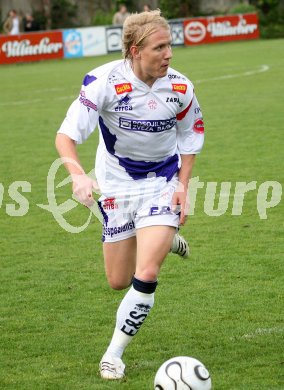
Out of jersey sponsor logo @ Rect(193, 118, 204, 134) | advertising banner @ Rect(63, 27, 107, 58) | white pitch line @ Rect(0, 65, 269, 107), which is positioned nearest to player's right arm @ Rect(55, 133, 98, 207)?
jersey sponsor logo @ Rect(193, 118, 204, 134)

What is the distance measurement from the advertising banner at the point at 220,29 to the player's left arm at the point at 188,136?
32.8 metres

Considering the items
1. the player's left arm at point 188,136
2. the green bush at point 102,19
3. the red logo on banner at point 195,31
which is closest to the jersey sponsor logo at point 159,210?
the player's left arm at point 188,136

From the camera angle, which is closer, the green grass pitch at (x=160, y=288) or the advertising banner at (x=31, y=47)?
the green grass pitch at (x=160, y=288)

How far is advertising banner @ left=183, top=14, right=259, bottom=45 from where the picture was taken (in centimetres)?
3925

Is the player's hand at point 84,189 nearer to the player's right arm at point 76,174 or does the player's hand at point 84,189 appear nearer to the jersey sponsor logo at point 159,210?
the player's right arm at point 76,174

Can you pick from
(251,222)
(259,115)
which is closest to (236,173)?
(251,222)

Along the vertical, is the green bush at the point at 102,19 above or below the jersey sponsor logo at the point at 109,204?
below

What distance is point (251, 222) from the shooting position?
420 inches

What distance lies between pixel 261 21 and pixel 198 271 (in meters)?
36.0

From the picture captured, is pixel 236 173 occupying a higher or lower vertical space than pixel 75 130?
lower

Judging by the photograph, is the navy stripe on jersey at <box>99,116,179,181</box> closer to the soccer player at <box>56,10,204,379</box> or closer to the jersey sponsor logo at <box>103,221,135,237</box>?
the soccer player at <box>56,10,204,379</box>

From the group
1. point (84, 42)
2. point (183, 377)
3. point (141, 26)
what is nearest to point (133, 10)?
point (84, 42)

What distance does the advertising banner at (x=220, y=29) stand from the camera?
129 ft

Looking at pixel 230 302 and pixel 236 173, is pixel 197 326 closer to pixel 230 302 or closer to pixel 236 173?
pixel 230 302
